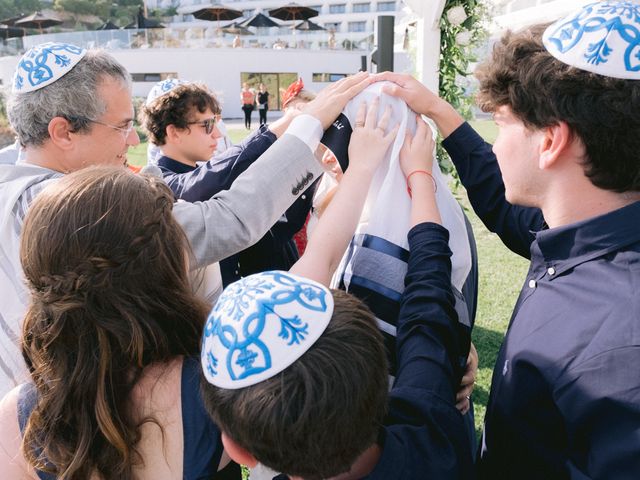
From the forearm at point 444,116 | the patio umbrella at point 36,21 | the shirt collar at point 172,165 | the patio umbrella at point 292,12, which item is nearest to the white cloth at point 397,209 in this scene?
the forearm at point 444,116

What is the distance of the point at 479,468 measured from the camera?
58.7 inches

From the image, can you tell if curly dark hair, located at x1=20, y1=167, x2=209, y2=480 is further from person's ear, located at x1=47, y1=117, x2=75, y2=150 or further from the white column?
the white column

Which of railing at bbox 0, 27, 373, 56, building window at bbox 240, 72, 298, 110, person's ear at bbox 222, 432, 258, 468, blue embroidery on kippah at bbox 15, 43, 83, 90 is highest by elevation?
blue embroidery on kippah at bbox 15, 43, 83, 90

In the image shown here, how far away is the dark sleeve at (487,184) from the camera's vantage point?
1888 mm

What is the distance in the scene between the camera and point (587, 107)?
123cm

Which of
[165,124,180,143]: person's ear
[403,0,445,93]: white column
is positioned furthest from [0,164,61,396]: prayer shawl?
[403,0,445,93]: white column

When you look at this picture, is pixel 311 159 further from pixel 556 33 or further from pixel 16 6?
pixel 16 6

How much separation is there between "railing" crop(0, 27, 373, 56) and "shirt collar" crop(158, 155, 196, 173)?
28.2m

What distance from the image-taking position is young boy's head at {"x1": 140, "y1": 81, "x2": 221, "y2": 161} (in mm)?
3094

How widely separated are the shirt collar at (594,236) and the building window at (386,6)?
64.5 meters

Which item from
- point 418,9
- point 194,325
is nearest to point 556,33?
point 194,325

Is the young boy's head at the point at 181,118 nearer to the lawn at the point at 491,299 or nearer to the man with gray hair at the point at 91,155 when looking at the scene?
the man with gray hair at the point at 91,155

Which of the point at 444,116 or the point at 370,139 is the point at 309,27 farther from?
the point at 370,139

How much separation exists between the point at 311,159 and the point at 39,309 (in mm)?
969
